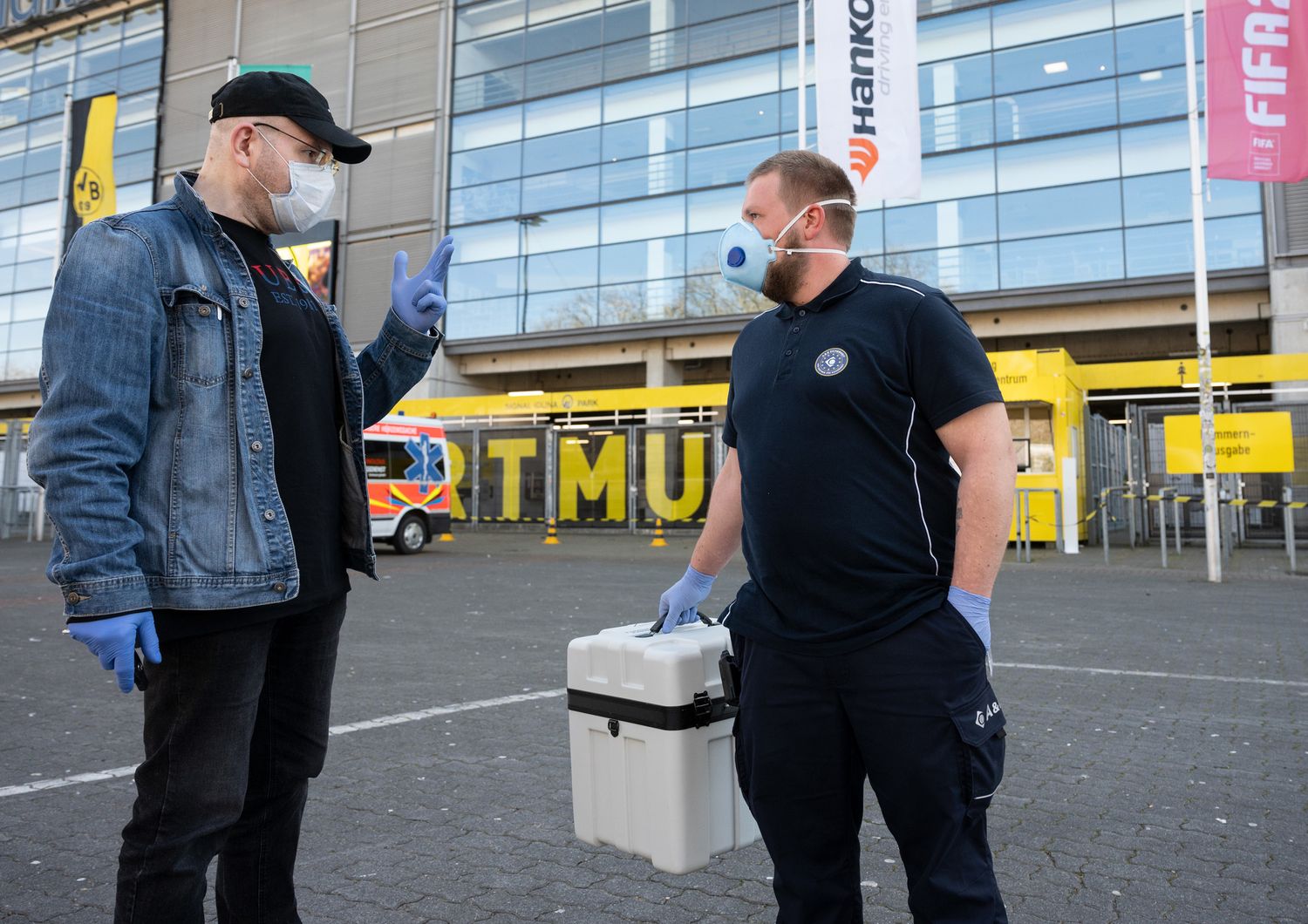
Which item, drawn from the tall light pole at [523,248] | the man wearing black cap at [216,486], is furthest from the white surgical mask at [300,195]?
the tall light pole at [523,248]

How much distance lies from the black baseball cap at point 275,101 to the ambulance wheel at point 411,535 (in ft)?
52.8

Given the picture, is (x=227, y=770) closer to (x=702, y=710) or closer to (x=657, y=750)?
(x=657, y=750)

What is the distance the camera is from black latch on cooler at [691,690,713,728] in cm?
238

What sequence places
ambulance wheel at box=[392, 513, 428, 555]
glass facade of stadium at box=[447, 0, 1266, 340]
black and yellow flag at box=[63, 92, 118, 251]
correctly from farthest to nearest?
glass facade of stadium at box=[447, 0, 1266, 340] → black and yellow flag at box=[63, 92, 118, 251] → ambulance wheel at box=[392, 513, 428, 555]

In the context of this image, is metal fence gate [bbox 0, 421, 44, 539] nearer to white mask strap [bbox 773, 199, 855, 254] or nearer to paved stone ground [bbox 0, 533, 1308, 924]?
paved stone ground [bbox 0, 533, 1308, 924]

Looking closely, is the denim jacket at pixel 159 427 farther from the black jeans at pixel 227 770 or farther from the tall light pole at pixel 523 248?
the tall light pole at pixel 523 248

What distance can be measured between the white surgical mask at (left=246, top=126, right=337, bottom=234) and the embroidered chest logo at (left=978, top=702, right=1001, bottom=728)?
178 cm

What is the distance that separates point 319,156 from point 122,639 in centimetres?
116

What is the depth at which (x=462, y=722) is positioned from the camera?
513cm

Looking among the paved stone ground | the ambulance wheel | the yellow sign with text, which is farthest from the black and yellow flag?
the yellow sign with text

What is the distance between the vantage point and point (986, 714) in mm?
2109

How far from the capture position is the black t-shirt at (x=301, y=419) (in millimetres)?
2170

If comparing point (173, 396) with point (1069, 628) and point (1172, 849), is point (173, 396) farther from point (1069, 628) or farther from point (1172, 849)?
point (1069, 628)

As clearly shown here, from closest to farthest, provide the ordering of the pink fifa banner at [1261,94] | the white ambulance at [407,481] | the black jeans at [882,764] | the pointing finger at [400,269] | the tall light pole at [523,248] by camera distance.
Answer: the black jeans at [882,764]
the pointing finger at [400,269]
the pink fifa banner at [1261,94]
the white ambulance at [407,481]
the tall light pole at [523,248]
